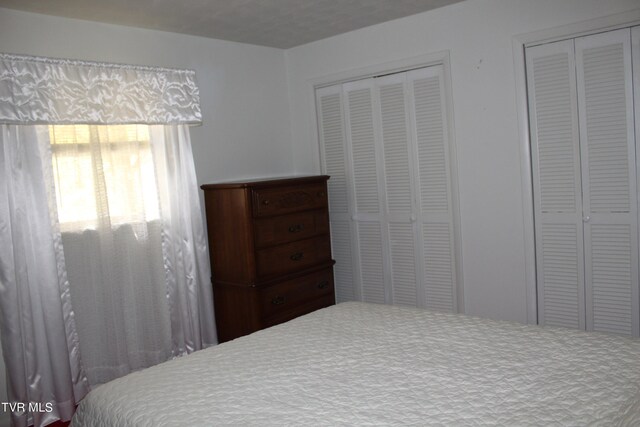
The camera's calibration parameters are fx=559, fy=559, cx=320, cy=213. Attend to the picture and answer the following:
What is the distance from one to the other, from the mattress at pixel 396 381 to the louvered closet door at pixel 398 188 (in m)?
1.86

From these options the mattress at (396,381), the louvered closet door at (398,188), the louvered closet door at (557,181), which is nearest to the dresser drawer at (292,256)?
the louvered closet door at (398,188)

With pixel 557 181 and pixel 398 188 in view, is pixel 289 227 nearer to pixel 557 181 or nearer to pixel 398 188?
pixel 398 188

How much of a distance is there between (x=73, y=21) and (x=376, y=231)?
8.57 feet

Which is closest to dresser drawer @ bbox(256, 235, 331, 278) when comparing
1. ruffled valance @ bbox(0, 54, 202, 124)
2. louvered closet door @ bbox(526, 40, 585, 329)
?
ruffled valance @ bbox(0, 54, 202, 124)

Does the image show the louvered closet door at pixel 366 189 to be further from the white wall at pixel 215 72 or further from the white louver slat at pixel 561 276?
the white louver slat at pixel 561 276

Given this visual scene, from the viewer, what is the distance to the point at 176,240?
3939mm

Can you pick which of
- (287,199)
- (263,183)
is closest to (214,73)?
(263,183)

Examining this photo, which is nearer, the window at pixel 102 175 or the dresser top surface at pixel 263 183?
the window at pixel 102 175

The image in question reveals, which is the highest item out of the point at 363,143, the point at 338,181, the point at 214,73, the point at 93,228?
the point at 214,73

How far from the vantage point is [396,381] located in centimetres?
188

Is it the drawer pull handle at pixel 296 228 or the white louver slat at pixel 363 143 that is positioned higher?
the white louver slat at pixel 363 143

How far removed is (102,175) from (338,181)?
6.33 feet

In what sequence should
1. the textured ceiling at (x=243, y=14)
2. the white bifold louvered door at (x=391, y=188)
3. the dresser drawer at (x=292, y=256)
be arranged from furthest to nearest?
the white bifold louvered door at (x=391, y=188), the dresser drawer at (x=292, y=256), the textured ceiling at (x=243, y=14)

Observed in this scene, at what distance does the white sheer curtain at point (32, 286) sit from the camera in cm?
311
